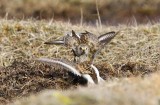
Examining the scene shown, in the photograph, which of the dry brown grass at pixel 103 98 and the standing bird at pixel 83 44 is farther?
the standing bird at pixel 83 44

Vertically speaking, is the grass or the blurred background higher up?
the blurred background

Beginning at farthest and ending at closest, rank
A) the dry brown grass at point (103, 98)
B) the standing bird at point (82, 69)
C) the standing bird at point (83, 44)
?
the standing bird at point (82, 69) < the standing bird at point (83, 44) < the dry brown grass at point (103, 98)

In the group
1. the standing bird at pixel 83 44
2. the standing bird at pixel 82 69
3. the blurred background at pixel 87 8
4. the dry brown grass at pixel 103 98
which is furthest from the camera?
the blurred background at pixel 87 8

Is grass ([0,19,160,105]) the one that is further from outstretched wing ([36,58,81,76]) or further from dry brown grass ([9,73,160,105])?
dry brown grass ([9,73,160,105])

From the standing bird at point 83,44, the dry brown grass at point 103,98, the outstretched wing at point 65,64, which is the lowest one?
the dry brown grass at point 103,98

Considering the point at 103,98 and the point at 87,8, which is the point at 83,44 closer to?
the point at 103,98

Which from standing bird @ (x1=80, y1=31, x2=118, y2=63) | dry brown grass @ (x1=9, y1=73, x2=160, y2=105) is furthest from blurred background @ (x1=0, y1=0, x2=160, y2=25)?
dry brown grass @ (x1=9, y1=73, x2=160, y2=105)

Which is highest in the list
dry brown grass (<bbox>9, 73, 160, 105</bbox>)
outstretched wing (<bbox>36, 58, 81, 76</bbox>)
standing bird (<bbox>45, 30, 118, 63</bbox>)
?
standing bird (<bbox>45, 30, 118, 63</bbox>)

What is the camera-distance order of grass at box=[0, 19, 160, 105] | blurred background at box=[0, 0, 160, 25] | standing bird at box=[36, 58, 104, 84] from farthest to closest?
blurred background at box=[0, 0, 160, 25], grass at box=[0, 19, 160, 105], standing bird at box=[36, 58, 104, 84]

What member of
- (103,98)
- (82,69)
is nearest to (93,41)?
(82,69)

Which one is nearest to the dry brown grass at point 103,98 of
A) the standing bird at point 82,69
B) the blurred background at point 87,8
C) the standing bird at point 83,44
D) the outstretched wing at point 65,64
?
the standing bird at point 83,44

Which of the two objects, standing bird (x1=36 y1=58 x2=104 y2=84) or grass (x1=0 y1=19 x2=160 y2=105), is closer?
standing bird (x1=36 y1=58 x2=104 y2=84)

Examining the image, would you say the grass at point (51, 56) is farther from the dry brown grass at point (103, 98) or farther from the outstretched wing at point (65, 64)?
the dry brown grass at point (103, 98)

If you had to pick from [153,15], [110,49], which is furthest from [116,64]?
[153,15]
